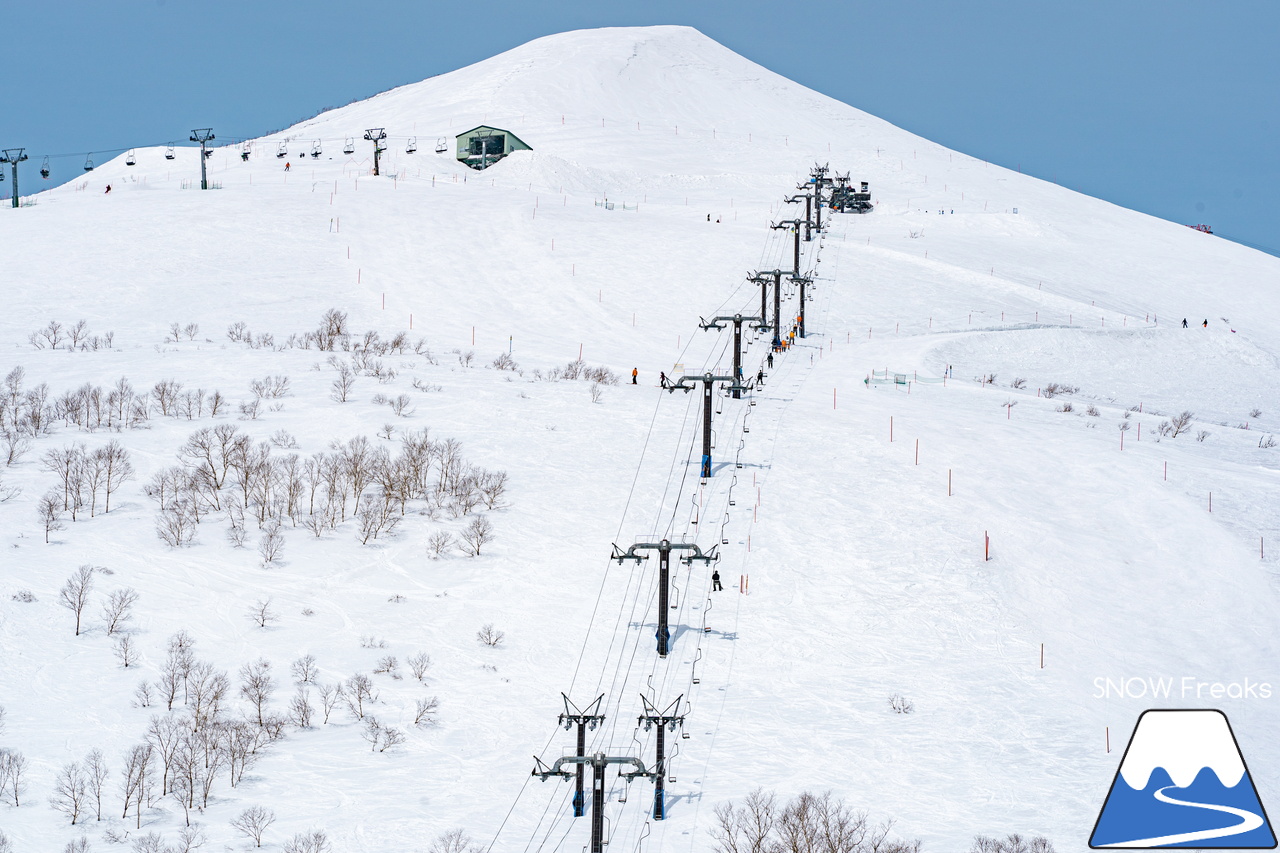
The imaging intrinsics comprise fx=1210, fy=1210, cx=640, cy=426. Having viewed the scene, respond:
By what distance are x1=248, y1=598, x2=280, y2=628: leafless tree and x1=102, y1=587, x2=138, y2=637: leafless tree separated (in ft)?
10.8

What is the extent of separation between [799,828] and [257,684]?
14.1 m

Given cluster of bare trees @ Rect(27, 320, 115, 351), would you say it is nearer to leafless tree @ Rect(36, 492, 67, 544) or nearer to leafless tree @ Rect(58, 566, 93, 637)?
leafless tree @ Rect(36, 492, 67, 544)

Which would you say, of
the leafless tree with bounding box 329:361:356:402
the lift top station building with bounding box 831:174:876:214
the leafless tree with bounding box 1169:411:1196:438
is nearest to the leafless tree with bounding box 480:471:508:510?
the leafless tree with bounding box 329:361:356:402

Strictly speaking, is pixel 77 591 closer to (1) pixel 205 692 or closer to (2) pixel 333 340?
(1) pixel 205 692

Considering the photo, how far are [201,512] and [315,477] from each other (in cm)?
419

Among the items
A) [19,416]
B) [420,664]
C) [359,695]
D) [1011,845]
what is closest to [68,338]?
[19,416]

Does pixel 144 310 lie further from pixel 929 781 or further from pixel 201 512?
pixel 929 781

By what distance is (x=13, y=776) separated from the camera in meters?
26.1

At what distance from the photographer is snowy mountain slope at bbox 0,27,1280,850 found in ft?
92.8

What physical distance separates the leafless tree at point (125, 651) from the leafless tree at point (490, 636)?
9.02 meters

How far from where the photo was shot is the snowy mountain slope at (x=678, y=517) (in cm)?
2830

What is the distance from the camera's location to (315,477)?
4372 cm

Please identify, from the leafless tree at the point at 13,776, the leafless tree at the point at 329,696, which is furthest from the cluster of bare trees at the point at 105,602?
the leafless tree at the point at 329,696

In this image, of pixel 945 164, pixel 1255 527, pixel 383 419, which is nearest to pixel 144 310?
pixel 383 419
